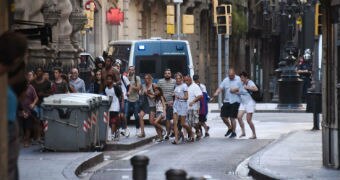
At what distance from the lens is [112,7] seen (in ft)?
151

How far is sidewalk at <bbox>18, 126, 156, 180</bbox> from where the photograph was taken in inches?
602

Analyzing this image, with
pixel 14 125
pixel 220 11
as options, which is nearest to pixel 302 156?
pixel 14 125

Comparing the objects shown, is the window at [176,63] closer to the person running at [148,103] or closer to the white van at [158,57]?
the white van at [158,57]

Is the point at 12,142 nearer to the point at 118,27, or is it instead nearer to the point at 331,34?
the point at 331,34

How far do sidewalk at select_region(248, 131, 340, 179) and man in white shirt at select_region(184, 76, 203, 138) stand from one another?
2.33m

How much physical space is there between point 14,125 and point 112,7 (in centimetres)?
3831

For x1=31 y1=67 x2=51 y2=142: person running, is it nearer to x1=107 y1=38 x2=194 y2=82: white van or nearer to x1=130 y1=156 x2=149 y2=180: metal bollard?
x1=107 y1=38 x2=194 y2=82: white van

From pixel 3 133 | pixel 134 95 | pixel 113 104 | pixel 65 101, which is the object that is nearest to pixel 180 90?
pixel 113 104

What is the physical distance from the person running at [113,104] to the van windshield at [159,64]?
7.52 m

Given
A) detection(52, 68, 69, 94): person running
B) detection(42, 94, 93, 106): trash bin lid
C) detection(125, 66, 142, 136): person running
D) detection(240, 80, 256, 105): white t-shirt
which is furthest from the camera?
detection(125, 66, 142, 136): person running

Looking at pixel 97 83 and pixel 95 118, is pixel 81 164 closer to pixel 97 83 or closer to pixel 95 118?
pixel 95 118

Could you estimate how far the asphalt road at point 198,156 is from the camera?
1691 cm

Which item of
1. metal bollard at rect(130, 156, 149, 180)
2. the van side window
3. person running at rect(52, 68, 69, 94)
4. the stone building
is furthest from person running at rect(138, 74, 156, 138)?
metal bollard at rect(130, 156, 149, 180)

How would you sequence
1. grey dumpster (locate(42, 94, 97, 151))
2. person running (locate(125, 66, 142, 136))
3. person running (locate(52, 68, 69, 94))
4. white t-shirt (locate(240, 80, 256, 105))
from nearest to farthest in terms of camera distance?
1. grey dumpster (locate(42, 94, 97, 151))
2. person running (locate(52, 68, 69, 94))
3. white t-shirt (locate(240, 80, 256, 105))
4. person running (locate(125, 66, 142, 136))
